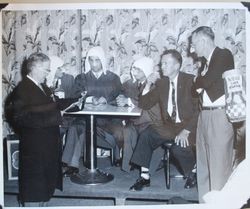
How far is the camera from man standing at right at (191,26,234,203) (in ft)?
3.89

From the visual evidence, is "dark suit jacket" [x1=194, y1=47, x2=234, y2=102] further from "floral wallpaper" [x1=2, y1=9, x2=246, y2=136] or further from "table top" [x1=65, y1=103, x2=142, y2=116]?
"table top" [x1=65, y1=103, x2=142, y2=116]

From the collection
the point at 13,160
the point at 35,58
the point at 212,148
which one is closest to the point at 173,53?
the point at 212,148

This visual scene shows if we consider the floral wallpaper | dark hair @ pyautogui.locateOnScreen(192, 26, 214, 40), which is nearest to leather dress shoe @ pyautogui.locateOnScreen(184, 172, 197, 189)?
the floral wallpaper

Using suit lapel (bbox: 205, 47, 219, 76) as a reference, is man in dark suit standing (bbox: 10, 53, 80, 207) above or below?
below

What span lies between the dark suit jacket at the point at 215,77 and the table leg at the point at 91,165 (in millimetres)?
353

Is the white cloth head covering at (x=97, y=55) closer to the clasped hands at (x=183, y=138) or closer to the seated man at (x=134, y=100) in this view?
the seated man at (x=134, y=100)

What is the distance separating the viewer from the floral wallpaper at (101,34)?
116 cm

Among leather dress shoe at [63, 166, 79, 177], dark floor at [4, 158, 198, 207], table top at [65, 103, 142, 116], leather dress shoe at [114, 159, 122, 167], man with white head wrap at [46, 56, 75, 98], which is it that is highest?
man with white head wrap at [46, 56, 75, 98]

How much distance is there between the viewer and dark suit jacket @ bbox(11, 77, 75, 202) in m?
1.17

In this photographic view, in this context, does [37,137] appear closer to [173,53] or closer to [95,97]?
[95,97]

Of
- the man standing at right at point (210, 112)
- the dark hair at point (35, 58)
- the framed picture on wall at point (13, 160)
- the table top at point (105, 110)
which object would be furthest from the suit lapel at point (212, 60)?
the framed picture on wall at point (13, 160)

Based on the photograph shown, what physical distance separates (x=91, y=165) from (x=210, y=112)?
0.41 metres

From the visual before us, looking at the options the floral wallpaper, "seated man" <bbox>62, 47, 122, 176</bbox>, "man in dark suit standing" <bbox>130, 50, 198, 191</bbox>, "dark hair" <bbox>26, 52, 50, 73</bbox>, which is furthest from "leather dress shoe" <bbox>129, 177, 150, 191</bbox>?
"dark hair" <bbox>26, 52, 50, 73</bbox>

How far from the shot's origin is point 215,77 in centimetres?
119
